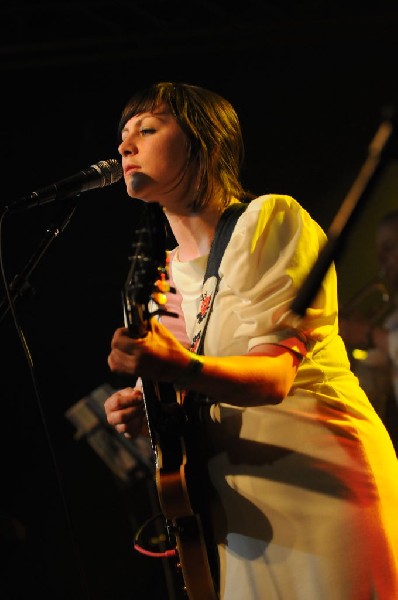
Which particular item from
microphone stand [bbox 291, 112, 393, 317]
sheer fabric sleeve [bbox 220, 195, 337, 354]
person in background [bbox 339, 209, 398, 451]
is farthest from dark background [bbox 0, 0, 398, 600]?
microphone stand [bbox 291, 112, 393, 317]

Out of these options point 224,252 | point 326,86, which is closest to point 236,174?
point 224,252

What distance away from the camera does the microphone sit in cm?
205

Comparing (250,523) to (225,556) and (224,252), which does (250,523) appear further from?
(224,252)

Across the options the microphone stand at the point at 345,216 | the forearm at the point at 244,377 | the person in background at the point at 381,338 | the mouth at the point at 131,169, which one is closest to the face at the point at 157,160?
the mouth at the point at 131,169

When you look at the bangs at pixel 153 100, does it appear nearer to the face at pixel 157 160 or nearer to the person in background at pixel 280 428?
the face at pixel 157 160

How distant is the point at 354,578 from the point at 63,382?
106 inches

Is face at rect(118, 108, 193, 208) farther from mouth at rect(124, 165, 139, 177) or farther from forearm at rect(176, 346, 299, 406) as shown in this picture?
forearm at rect(176, 346, 299, 406)

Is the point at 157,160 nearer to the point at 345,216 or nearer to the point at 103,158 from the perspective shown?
the point at 345,216

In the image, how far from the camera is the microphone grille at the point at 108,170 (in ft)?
7.15

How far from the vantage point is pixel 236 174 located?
7.27 ft

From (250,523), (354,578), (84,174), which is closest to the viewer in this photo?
(354,578)

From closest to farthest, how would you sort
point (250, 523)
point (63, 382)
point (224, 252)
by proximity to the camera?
point (250, 523) → point (224, 252) → point (63, 382)

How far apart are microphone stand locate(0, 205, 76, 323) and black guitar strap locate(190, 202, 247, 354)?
486 millimetres

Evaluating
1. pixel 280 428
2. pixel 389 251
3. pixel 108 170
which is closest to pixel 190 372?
pixel 280 428
